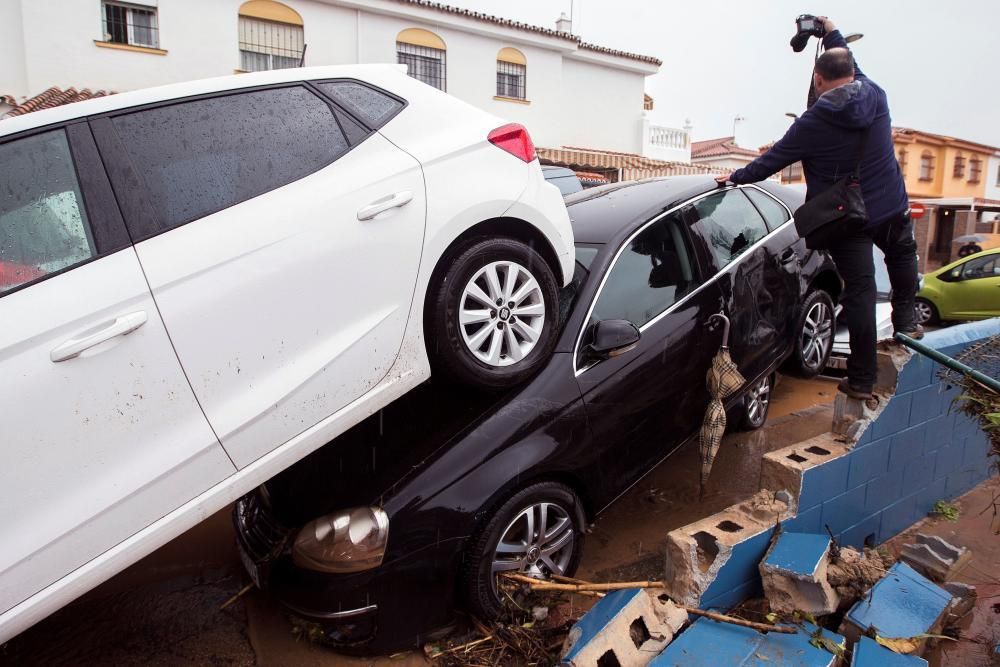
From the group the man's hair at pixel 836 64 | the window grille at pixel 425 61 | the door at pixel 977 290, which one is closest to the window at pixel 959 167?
the door at pixel 977 290

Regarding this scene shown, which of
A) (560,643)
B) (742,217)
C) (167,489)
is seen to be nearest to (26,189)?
(167,489)

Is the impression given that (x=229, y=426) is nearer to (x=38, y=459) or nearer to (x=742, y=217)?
(x=38, y=459)

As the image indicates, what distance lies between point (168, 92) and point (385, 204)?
806 millimetres

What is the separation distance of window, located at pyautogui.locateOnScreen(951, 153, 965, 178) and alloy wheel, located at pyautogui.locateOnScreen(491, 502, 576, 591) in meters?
34.0

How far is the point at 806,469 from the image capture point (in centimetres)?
295

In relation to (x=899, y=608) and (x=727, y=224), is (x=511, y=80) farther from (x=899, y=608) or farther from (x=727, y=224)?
(x=899, y=608)

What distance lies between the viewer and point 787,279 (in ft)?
13.0

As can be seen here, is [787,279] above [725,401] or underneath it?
above

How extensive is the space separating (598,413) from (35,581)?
2.01 metres

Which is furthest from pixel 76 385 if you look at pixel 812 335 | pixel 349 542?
pixel 812 335

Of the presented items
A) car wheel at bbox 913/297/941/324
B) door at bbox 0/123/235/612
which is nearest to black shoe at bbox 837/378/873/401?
door at bbox 0/123/235/612

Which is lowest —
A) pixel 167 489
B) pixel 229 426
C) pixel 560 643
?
pixel 560 643

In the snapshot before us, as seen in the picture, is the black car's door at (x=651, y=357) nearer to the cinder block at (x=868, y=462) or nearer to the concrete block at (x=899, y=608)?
the cinder block at (x=868, y=462)

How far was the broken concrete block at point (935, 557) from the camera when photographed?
312cm
